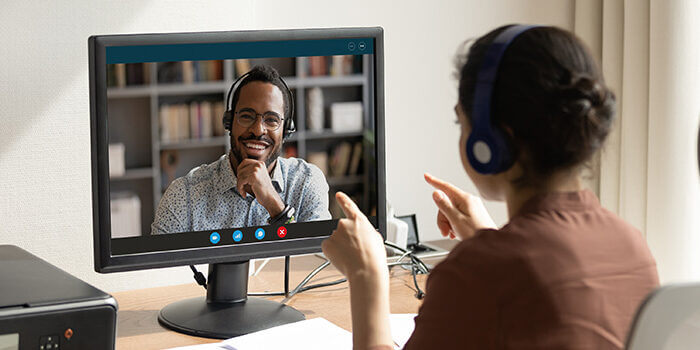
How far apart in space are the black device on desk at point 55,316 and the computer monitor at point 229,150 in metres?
0.25

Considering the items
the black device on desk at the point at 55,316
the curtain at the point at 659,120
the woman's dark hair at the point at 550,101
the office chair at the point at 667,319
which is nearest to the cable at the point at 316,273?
the black device on desk at the point at 55,316

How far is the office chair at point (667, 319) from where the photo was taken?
0.62m

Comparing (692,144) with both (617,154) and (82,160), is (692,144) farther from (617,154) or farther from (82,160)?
(82,160)

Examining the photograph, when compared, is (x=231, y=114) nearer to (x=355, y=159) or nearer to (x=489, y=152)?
(x=355, y=159)

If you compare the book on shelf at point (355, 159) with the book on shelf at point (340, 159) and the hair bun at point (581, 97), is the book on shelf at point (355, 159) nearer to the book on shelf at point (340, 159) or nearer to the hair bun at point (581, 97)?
the book on shelf at point (340, 159)

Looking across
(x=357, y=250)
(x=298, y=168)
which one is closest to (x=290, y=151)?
(x=298, y=168)

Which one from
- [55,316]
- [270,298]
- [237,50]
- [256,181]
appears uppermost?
[237,50]

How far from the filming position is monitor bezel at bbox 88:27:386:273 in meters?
1.21

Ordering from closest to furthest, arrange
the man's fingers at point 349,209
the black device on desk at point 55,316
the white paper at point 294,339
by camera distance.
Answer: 1. the black device on desk at point 55,316
2. the man's fingers at point 349,209
3. the white paper at point 294,339

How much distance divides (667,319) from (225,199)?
0.82m

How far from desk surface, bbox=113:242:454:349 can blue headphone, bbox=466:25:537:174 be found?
1.80 ft

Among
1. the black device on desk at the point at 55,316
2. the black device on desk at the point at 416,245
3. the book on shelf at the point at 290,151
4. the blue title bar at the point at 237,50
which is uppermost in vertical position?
the blue title bar at the point at 237,50

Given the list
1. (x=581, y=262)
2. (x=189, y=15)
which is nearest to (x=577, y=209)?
(x=581, y=262)

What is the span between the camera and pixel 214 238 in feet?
4.30
